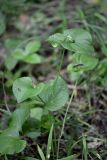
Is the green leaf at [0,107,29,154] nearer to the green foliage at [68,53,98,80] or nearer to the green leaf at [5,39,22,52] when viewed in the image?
Result: the green foliage at [68,53,98,80]

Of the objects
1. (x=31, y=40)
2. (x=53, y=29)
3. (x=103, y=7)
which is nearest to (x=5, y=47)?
(x=31, y=40)

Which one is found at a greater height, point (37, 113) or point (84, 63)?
point (84, 63)

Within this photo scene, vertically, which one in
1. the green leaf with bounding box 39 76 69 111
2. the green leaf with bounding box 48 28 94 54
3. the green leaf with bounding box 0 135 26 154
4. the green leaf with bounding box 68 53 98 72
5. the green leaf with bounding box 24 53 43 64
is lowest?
the green leaf with bounding box 0 135 26 154

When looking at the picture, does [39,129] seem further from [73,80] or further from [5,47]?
[5,47]

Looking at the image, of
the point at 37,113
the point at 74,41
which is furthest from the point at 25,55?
the point at 74,41

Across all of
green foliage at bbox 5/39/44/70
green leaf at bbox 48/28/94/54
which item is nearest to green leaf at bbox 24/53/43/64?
green foliage at bbox 5/39/44/70

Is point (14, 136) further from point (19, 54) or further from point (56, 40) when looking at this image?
point (19, 54)
